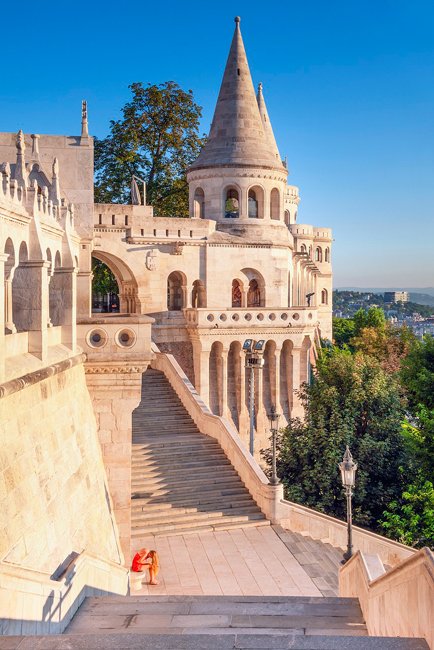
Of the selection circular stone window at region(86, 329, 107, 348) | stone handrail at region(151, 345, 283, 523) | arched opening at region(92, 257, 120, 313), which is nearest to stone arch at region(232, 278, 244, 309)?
arched opening at region(92, 257, 120, 313)

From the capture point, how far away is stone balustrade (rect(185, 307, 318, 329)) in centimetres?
2972

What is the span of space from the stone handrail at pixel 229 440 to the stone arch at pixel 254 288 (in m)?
6.31

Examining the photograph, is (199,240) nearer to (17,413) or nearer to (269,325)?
(269,325)

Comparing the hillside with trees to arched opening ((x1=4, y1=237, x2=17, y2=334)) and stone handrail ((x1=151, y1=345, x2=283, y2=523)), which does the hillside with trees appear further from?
arched opening ((x1=4, y1=237, x2=17, y2=334))

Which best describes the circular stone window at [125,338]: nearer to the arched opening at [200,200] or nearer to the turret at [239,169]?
the turret at [239,169]

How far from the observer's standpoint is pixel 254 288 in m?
32.9

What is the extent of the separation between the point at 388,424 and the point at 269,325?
8.53 metres

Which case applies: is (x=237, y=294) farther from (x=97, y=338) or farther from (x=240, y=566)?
(x=97, y=338)

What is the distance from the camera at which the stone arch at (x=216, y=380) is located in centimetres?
3048

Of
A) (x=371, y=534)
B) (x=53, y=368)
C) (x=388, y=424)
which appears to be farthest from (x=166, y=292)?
(x=53, y=368)

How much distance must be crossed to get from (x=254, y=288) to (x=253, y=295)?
347 millimetres

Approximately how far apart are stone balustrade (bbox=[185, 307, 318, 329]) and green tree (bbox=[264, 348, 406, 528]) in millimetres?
5286

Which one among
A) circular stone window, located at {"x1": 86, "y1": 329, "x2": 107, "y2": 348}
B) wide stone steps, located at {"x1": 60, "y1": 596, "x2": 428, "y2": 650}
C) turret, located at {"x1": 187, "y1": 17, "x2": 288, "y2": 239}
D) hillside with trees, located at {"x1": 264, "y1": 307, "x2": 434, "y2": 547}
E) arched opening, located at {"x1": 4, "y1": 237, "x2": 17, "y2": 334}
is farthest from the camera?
turret, located at {"x1": 187, "y1": 17, "x2": 288, "y2": 239}

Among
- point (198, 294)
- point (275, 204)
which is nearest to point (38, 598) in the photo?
point (198, 294)
